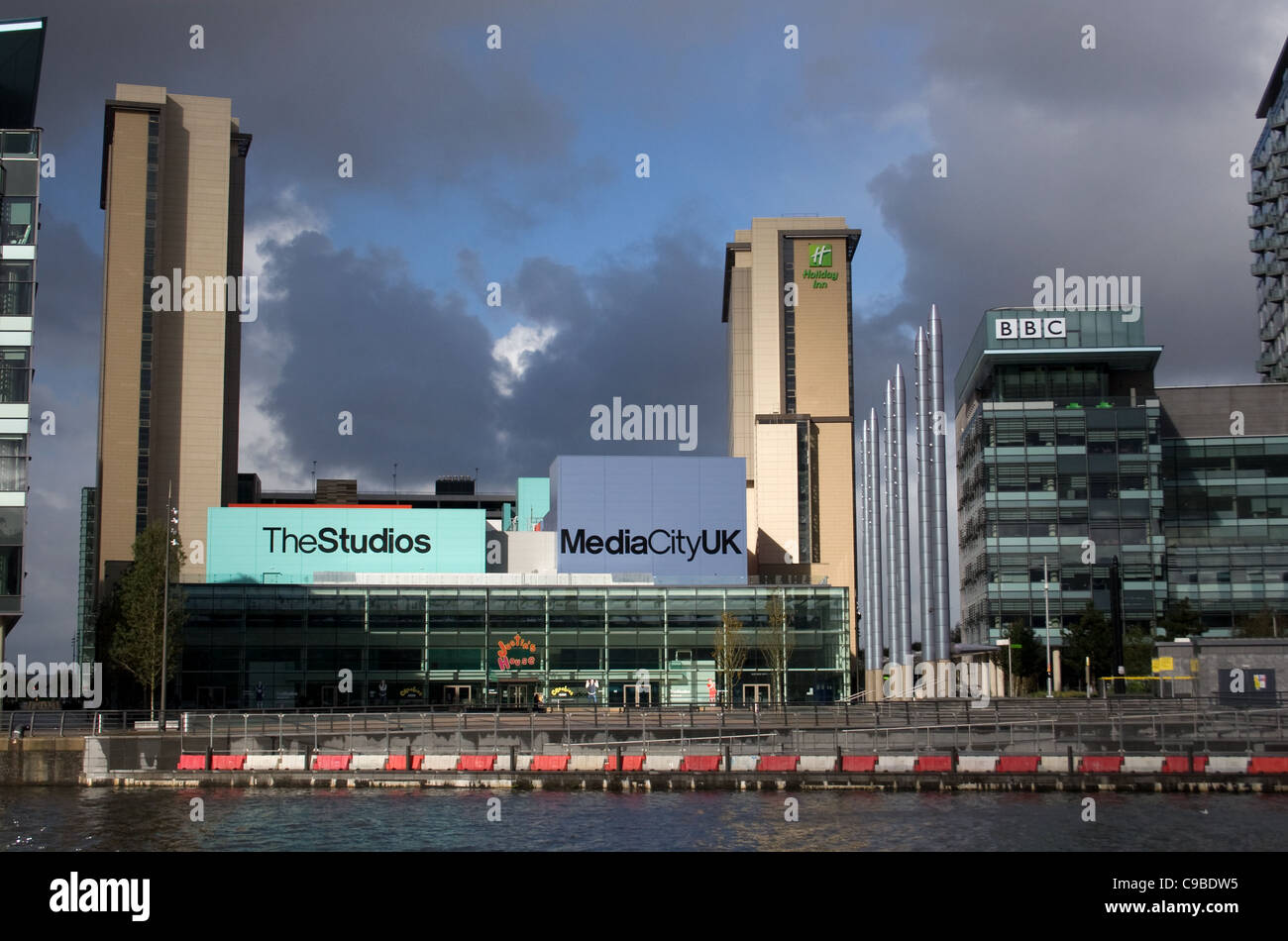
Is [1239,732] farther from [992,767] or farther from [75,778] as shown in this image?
[75,778]

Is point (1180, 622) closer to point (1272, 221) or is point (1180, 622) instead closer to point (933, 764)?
point (933, 764)

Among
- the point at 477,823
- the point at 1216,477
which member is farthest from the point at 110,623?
the point at 1216,477

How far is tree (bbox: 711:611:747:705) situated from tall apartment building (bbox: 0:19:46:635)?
52.2 meters

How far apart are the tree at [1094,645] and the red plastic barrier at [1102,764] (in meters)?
49.3

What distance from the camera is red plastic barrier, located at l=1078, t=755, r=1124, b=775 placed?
48688 mm

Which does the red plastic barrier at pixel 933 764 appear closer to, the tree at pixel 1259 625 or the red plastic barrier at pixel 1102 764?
the red plastic barrier at pixel 1102 764

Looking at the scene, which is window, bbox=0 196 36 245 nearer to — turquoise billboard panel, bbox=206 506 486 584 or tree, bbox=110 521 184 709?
tree, bbox=110 521 184 709

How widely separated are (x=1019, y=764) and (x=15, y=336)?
51.5 metres

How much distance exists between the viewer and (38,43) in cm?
8288

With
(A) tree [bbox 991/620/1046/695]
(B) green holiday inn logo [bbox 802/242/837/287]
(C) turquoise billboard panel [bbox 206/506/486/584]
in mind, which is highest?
(B) green holiday inn logo [bbox 802/242/837/287]

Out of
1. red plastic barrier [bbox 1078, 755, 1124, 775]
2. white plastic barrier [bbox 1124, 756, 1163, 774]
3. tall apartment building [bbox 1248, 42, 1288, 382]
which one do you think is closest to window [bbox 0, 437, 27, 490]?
red plastic barrier [bbox 1078, 755, 1124, 775]

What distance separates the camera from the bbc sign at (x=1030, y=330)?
13150 cm

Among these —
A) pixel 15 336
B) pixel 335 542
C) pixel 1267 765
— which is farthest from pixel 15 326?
pixel 1267 765
